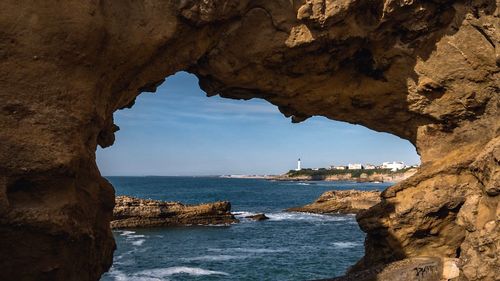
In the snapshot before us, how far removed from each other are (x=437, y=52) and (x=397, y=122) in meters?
4.19

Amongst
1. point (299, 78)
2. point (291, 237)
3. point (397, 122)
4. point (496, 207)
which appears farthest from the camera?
point (291, 237)

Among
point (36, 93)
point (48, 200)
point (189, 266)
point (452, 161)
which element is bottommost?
point (189, 266)

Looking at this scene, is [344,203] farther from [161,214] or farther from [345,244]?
[345,244]

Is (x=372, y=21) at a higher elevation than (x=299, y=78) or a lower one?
higher

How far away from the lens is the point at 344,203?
258 feet

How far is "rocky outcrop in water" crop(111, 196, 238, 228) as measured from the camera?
6000 cm

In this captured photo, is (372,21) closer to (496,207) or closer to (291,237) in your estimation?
(496,207)

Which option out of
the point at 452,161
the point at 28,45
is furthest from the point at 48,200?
the point at 452,161

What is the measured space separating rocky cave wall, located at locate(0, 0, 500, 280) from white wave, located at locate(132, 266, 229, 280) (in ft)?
43.3

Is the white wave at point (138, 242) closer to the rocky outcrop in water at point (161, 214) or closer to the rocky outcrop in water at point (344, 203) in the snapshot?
the rocky outcrop in water at point (161, 214)

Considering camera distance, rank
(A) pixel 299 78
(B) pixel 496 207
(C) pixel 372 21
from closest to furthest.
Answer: (B) pixel 496 207, (C) pixel 372 21, (A) pixel 299 78

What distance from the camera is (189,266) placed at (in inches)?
1320

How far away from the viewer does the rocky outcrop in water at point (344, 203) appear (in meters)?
77.2

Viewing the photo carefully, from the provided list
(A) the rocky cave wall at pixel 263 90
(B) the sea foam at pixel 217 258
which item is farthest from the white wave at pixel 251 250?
(A) the rocky cave wall at pixel 263 90
